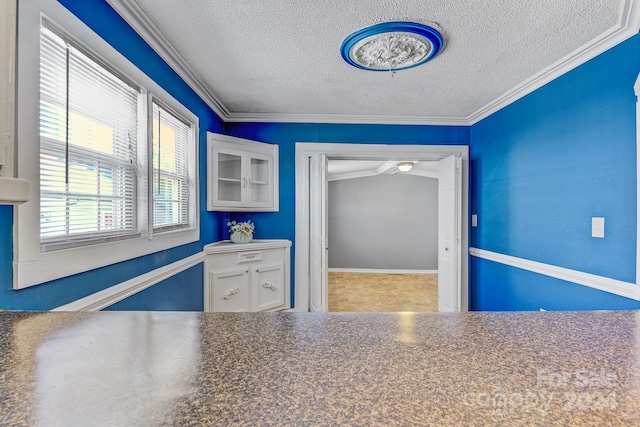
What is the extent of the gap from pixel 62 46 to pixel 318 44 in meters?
1.31

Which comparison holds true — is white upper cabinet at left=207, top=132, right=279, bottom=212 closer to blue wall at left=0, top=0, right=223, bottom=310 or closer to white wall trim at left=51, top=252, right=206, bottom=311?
blue wall at left=0, top=0, right=223, bottom=310

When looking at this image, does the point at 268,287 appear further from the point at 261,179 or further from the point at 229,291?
the point at 261,179

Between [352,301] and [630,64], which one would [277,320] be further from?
[352,301]

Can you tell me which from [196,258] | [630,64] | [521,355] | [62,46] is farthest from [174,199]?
[630,64]

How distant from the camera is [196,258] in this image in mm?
2525

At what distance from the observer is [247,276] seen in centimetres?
302

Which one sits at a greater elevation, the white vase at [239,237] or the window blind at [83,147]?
the window blind at [83,147]

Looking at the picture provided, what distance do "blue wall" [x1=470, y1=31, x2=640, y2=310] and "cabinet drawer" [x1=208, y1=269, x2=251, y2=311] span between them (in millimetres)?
2432

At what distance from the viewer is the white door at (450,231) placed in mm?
3238

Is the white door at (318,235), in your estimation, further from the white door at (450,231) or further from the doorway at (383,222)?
the doorway at (383,222)

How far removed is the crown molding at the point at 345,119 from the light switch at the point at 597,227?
1.88m

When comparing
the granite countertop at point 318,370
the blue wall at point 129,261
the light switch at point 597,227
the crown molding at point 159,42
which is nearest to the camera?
the granite countertop at point 318,370

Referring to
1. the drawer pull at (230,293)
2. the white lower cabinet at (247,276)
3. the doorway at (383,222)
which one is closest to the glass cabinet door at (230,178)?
the white lower cabinet at (247,276)

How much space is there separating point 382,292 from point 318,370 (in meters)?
4.61
